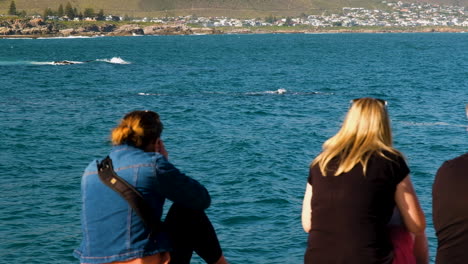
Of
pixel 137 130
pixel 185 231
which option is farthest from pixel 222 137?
pixel 137 130

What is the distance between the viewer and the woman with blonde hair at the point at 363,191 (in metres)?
4.84

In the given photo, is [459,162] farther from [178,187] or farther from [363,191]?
[178,187]

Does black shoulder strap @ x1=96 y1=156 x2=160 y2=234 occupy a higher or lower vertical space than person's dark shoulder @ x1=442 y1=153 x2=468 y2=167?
lower

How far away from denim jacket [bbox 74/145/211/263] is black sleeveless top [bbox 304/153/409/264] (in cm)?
110

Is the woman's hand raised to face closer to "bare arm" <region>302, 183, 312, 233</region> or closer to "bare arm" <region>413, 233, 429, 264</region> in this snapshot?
"bare arm" <region>302, 183, 312, 233</region>

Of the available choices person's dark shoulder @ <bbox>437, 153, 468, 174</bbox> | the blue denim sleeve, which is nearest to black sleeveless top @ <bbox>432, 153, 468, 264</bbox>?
person's dark shoulder @ <bbox>437, 153, 468, 174</bbox>

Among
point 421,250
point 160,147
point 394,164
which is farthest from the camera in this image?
point 160,147

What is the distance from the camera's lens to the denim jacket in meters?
5.29

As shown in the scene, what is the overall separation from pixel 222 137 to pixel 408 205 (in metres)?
23.8

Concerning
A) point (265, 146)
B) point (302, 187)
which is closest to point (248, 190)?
point (302, 187)

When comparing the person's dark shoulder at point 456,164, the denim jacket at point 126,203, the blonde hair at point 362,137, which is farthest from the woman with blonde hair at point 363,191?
the denim jacket at point 126,203

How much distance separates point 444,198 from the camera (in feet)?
16.1

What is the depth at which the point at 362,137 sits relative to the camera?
488 centimetres

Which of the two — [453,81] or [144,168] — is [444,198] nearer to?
[144,168]
